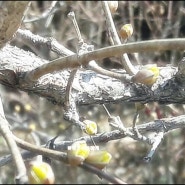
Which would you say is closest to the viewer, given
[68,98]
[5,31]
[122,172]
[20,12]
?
[20,12]

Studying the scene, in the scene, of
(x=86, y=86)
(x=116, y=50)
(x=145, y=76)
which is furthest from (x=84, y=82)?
(x=116, y=50)

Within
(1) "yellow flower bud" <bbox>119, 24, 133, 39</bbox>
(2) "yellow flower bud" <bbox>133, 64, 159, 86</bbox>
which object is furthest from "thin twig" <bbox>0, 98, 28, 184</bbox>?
(1) "yellow flower bud" <bbox>119, 24, 133, 39</bbox>

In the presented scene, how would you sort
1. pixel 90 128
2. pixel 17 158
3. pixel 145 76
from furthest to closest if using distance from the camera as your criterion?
pixel 90 128 < pixel 145 76 < pixel 17 158

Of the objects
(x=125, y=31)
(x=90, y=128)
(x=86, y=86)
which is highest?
(x=125, y=31)

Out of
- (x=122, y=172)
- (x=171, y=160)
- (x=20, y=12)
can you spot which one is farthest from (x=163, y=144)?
(x=20, y=12)

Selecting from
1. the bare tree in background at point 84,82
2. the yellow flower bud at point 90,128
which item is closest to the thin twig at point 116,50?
the bare tree in background at point 84,82

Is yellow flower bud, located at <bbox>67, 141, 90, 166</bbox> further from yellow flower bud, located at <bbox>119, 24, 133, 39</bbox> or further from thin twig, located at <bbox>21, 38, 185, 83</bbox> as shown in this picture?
yellow flower bud, located at <bbox>119, 24, 133, 39</bbox>

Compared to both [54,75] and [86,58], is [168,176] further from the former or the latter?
[86,58]

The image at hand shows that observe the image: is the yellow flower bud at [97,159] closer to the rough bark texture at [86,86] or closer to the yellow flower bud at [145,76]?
the yellow flower bud at [145,76]

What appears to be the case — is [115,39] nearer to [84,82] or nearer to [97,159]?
[84,82]

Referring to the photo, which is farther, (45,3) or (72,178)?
(45,3)

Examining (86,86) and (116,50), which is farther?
(86,86)
